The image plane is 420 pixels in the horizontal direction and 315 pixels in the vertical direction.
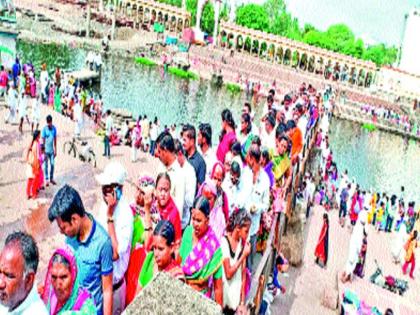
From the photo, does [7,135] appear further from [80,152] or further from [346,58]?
[346,58]

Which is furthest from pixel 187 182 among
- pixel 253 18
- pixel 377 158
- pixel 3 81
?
pixel 253 18

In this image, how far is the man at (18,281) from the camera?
113 inches

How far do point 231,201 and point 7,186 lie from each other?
5.71 meters

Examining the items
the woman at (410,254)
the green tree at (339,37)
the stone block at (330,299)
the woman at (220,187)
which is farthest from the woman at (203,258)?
the green tree at (339,37)

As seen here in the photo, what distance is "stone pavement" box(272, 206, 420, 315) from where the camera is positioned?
9.12 metres

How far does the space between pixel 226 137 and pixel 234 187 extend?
1.49m

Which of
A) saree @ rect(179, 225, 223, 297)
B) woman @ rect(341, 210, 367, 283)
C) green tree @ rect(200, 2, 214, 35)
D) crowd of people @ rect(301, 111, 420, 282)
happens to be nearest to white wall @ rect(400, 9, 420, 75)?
green tree @ rect(200, 2, 214, 35)

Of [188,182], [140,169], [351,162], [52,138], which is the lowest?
[351,162]

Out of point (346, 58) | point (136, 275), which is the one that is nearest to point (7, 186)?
point (136, 275)

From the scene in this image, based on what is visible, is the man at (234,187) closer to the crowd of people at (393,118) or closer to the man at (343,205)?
the man at (343,205)

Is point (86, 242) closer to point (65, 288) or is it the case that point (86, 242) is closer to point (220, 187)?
point (65, 288)

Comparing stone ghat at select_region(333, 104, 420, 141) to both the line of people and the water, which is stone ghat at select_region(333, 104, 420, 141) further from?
the line of people

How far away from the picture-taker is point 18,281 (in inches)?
114

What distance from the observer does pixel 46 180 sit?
1070cm
